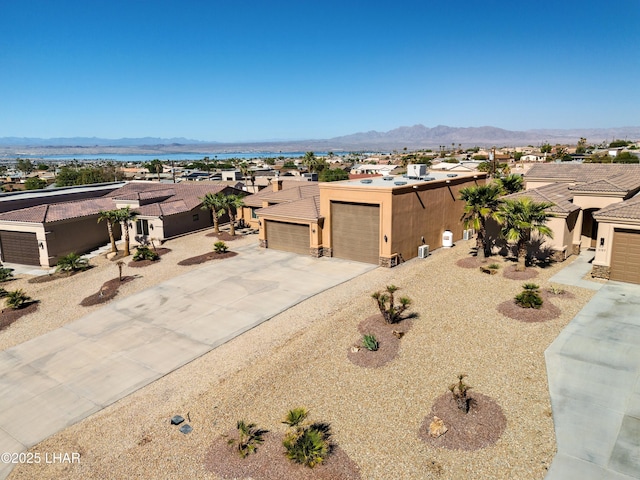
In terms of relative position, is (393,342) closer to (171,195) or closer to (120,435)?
(120,435)

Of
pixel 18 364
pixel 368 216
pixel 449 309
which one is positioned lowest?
pixel 18 364

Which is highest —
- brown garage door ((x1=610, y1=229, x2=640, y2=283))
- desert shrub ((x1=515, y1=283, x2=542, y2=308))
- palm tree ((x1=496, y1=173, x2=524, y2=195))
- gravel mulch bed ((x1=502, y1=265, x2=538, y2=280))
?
palm tree ((x1=496, y1=173, x2=524, y2=195))

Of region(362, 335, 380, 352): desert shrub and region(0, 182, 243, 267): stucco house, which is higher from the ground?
region(0, 182, 243, 267): stucco house

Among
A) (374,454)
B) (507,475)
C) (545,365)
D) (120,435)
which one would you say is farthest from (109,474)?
(545,365)

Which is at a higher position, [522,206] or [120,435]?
[522,206]

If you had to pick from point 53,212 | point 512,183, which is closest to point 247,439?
point 512,183

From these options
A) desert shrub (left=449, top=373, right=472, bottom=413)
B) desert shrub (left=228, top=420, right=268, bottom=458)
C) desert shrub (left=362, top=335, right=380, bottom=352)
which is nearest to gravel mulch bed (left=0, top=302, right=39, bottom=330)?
desert shrub (left=228, top=420, right=268, bottom=458)

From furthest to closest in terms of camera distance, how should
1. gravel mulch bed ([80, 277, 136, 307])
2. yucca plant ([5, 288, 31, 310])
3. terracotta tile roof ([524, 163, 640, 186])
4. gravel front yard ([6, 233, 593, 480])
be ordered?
terracotta tile roof ([524, 163, 640, 186]), gravel mulch bed ([80, 277, 136, 307]), yucca plant ([5, 288, 31, 310]), gravel front yard ([6, 233, 593, 480])

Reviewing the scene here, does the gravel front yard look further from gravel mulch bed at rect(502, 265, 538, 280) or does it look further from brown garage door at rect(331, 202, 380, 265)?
brown garage door at rect(331, 202, 380, 265)
